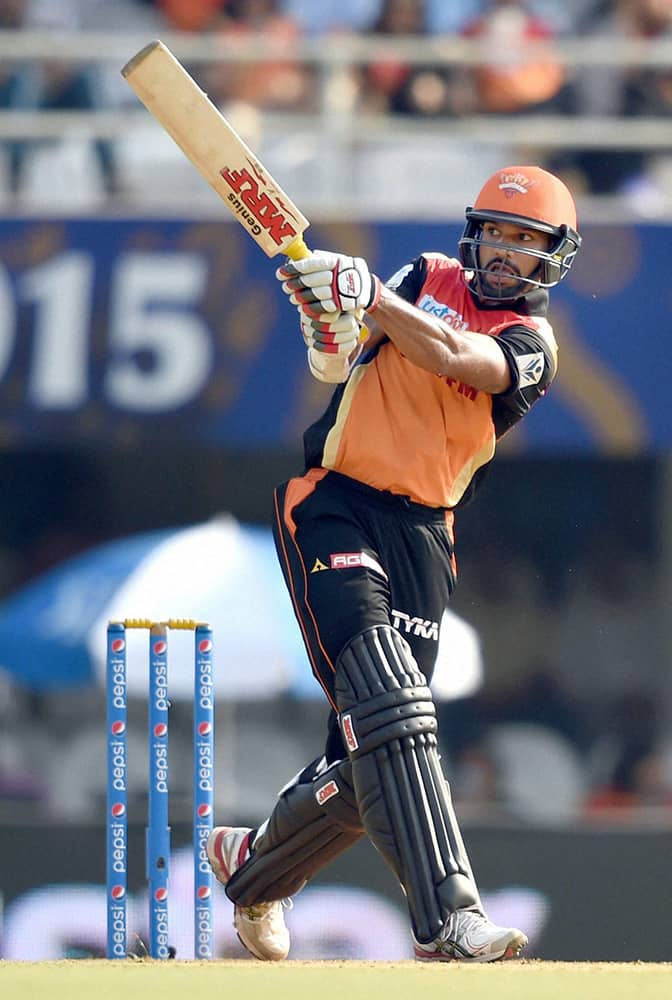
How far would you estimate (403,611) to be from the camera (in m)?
4.08

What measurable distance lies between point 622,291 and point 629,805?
2.28 m

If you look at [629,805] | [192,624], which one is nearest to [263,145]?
[629,805]

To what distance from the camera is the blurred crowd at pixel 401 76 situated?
8.09 metres

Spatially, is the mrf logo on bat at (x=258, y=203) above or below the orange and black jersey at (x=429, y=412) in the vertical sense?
above

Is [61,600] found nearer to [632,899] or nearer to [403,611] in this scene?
[632,899]

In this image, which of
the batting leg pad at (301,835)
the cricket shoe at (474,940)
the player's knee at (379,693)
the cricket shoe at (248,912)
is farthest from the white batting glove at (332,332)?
the cricket shoe at (248,912)

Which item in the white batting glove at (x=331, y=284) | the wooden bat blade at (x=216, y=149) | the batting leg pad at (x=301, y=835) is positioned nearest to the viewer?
the white batting glove at (x=331, y=284)

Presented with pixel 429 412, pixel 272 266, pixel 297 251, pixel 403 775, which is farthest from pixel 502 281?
pixel 272 266

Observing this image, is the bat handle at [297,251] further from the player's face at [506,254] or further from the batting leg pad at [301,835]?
the batting leg pad at [301,835]

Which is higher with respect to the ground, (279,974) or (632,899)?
(632,899)

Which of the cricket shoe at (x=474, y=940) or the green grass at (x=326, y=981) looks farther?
the cricket shoe at (x=474, y=940)

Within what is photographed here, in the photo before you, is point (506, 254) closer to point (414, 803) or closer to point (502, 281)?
point (502, 281)

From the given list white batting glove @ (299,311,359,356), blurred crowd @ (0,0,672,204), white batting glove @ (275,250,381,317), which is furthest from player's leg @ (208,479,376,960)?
blurred crowd @ (0,0,672,204)

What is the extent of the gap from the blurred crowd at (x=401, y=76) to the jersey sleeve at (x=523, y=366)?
152 inches
